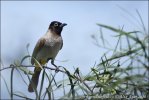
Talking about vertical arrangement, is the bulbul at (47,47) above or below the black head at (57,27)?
below

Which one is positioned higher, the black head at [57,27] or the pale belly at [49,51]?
the black head at [57,27]

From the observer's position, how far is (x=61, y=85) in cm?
172

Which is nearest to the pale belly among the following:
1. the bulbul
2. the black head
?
the bulbul

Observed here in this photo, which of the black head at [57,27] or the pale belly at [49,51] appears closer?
the pale belly at [49,51]

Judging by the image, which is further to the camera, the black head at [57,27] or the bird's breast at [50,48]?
the black head at [57,27]

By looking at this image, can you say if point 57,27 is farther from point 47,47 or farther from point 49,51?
point 49,51

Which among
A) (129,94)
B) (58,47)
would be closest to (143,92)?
(129,94)

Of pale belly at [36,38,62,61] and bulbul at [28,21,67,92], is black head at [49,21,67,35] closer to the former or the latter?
bulbul at [28,21,67,92]

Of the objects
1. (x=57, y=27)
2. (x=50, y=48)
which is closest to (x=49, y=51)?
(x=50, y=48)

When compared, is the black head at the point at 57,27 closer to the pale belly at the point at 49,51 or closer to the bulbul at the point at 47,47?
the bulbul at the point at 47,47

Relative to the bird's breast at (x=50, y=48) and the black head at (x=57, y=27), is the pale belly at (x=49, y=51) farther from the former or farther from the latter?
the black head at (x=57, y=27)

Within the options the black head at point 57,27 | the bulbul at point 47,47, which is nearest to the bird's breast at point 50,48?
the bulbul at point 47,47

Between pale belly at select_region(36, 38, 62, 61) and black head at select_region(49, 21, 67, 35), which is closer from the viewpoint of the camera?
pale belly at select_region(36, 38, 62, 61)

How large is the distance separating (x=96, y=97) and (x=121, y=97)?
0.36 ft
